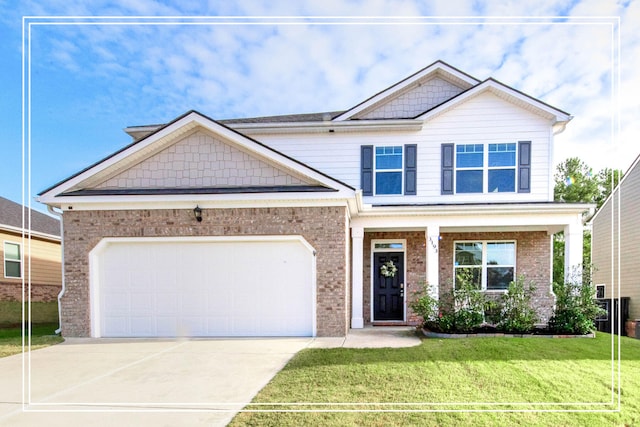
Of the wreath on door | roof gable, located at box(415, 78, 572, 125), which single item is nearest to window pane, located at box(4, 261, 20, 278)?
the wreath on door

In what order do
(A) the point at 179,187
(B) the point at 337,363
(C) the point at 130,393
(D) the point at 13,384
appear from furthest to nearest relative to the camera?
(A) the point at 179,187, (B) the point at 337,363, (D) the point at 13,384, (C) the point at 130,393

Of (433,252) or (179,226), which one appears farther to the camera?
(433,252)

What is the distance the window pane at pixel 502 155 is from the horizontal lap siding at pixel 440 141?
0.56ft

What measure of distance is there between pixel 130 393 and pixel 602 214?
741 inches

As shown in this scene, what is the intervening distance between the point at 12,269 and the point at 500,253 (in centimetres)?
1669

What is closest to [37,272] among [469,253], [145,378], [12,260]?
[12,260]

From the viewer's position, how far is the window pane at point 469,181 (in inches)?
375

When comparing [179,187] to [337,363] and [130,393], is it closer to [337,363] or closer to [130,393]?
[130,393]

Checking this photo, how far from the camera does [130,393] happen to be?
4328 millimetres

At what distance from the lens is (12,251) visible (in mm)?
12414

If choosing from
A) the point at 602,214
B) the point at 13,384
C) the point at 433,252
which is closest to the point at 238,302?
the point at 13,384

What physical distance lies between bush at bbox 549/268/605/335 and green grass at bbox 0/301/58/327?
598 inches

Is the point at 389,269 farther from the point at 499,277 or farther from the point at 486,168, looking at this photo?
the point at 486,168

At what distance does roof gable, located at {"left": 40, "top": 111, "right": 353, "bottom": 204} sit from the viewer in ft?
25.0
